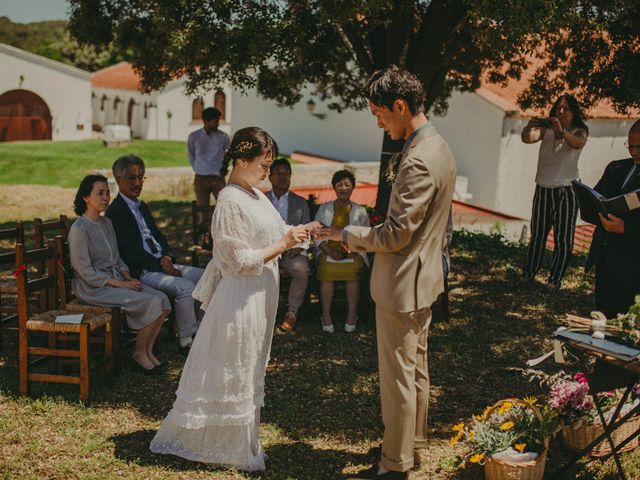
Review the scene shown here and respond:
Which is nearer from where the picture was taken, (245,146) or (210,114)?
(245,146)

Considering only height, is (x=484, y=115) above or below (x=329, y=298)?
above

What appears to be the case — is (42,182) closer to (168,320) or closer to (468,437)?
(168,320)

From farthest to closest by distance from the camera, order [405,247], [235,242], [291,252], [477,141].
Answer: [477,141], [291,252], [235,242], [405,247]

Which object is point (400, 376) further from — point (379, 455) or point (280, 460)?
point (280, 460)

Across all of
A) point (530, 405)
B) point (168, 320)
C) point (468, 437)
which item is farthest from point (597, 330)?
point (168, 320)

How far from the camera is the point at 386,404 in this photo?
13.5 ft

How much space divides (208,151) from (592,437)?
25.5 feet

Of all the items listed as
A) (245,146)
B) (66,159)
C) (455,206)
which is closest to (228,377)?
A: (245,146)

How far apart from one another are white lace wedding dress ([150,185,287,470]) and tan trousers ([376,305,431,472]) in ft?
2.60

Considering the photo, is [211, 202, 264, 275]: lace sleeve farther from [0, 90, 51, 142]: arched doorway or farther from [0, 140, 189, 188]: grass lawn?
[0, 90, 51, 142]: arched doorway

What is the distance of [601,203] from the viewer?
487 centimetres

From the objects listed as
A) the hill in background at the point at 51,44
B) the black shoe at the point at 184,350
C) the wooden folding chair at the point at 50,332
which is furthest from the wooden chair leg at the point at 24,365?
the hill in background at the point at 51,44

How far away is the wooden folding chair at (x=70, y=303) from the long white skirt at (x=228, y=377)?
1.43 meters

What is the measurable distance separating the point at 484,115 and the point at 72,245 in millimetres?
17318
